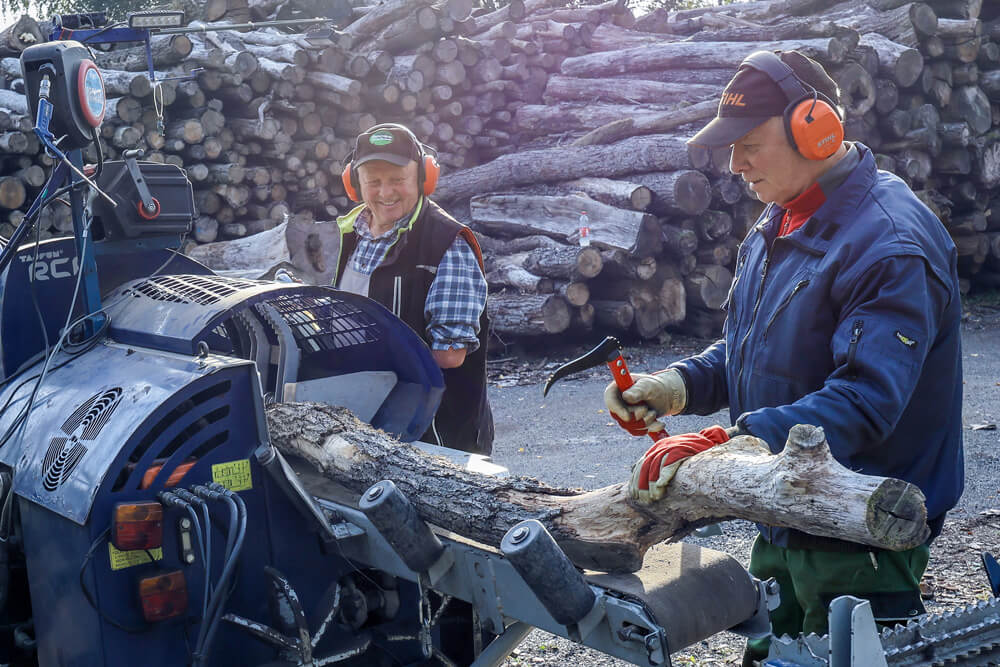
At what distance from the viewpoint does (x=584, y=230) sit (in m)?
8.51

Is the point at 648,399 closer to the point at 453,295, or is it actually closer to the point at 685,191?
the point at 453,295

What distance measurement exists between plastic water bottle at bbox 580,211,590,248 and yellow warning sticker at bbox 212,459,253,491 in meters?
6.26

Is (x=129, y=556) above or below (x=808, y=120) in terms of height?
below

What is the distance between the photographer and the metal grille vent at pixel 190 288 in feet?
8.70

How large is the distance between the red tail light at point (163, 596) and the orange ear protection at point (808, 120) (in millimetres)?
→ 1858

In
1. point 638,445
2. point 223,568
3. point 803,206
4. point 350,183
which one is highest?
point 803,206

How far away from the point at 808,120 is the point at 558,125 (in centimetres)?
850

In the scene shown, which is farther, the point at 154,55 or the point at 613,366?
the point at 154,55

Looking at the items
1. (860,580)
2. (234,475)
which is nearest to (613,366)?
(860,580)

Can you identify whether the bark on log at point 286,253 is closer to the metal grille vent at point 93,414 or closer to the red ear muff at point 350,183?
the red ear muff at point 350,183

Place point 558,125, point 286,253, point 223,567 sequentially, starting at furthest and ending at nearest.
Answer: point 558,125, point 286,253, point 223,567

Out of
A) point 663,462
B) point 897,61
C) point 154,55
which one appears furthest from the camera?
point 154,55

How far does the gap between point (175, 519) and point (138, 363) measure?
488mm

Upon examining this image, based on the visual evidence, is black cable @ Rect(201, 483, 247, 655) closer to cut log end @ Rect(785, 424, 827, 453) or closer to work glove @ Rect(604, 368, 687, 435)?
work glove @ Rect(604, 368, 687, 435)
